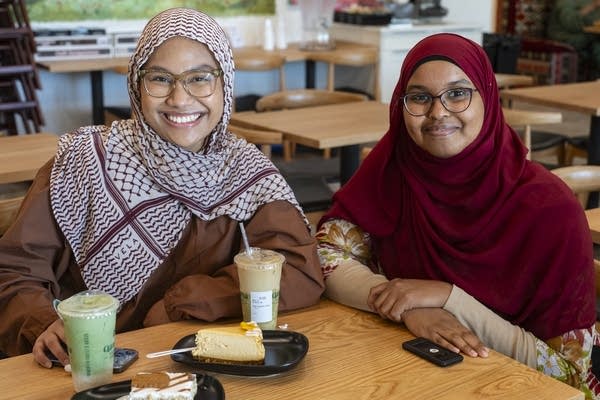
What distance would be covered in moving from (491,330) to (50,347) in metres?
0.86

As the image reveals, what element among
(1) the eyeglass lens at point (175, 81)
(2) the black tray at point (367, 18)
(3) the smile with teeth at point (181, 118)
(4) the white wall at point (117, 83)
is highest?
(1) the eyeglass lens at point (175, 81)

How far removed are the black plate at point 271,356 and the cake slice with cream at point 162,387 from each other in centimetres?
13

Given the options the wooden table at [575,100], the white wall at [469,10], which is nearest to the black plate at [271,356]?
the wooden table at [575,100]

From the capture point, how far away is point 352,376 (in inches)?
57.3

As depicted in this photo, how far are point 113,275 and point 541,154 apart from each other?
3576 millimetres

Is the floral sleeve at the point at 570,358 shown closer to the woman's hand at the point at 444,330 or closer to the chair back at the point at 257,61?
the woman's hand at the point at 444,330

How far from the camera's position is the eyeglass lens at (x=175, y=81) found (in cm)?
185

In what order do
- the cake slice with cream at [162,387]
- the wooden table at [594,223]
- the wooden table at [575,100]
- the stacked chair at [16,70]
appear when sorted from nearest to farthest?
the cake slice with cream at [162,387]
the wooden table at [594,223]
the wooden table at [575,100]
the stacked chair at [16,70]

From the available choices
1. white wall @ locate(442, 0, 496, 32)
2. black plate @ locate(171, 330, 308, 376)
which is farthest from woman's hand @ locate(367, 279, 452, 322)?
white wall @ locate(442, 0, 496, 32)

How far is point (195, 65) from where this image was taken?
186 centimetres

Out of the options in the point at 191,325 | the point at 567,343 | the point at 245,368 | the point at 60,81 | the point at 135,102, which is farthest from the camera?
the point at 60,81

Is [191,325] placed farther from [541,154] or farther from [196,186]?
[541,154]

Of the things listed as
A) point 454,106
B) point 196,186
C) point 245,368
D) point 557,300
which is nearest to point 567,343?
point 557,300

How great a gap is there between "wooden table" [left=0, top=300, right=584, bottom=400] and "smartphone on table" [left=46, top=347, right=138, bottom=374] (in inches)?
0.5
